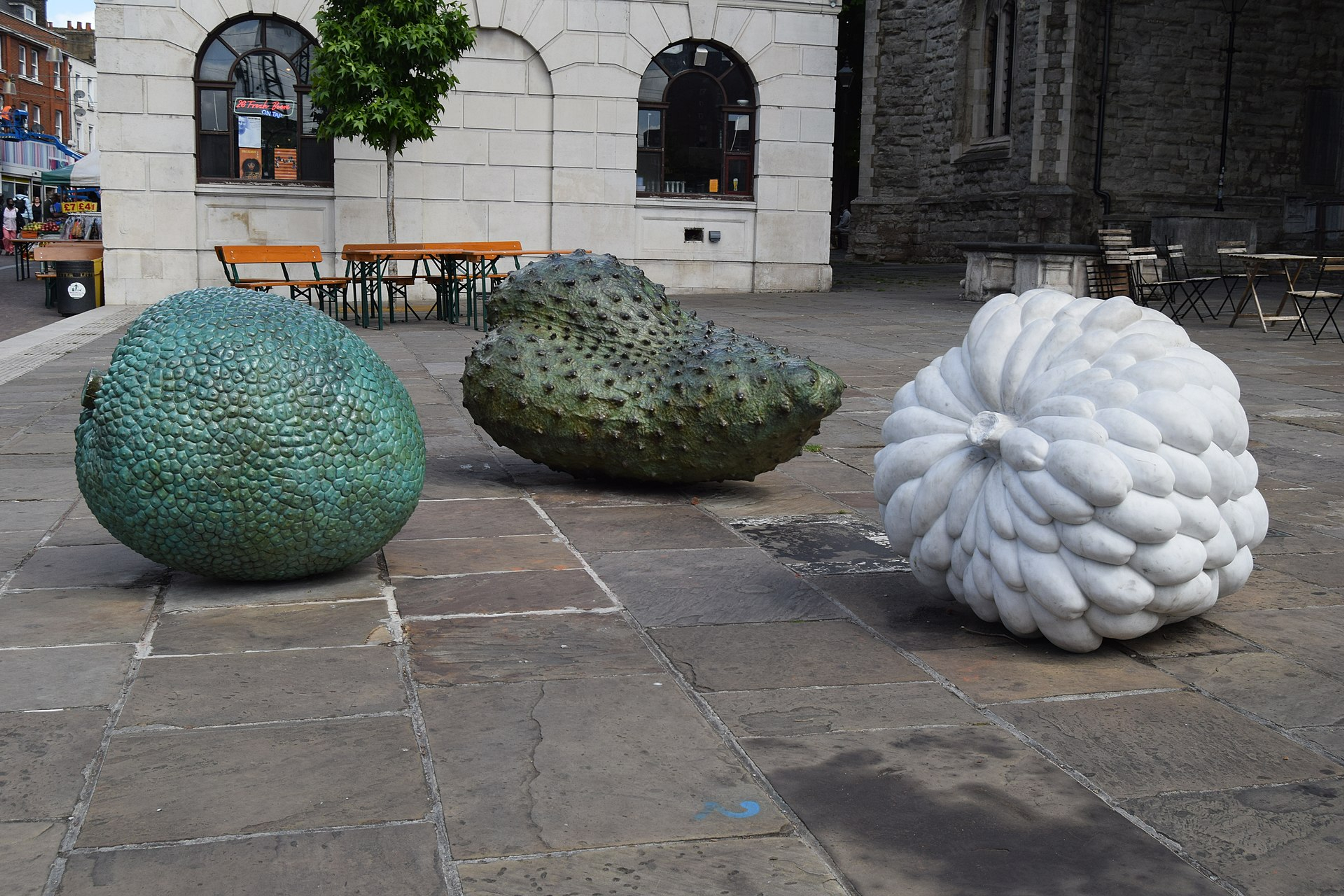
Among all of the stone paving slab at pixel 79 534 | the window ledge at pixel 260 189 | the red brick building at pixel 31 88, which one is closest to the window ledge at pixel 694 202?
the window ledge at pixel 260 189

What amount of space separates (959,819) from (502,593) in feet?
6.88

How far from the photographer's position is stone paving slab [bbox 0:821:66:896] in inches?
97.3

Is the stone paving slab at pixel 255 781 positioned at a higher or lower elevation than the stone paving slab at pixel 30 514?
lower

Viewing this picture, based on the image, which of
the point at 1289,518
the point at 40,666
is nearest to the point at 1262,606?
the point at 1289,518

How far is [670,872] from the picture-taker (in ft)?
8.41

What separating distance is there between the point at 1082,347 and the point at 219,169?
16.6 m

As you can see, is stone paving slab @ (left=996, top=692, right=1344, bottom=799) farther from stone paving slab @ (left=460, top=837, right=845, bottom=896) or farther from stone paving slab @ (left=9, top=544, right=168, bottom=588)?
stone paving slab @ (left=9, top=544, right=168, bottom=588)

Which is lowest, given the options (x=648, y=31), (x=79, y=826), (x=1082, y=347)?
(x=79, y=826)

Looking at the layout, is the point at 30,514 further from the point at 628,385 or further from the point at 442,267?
the point at 442,267

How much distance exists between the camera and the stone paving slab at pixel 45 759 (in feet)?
9.22

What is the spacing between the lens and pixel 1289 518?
5.84 meters

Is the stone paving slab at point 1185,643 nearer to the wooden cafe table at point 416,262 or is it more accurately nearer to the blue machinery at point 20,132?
the wooden cafe table at point 416,262

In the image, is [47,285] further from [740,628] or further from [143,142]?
[740,628]

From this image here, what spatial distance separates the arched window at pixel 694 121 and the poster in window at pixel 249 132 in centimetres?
544
